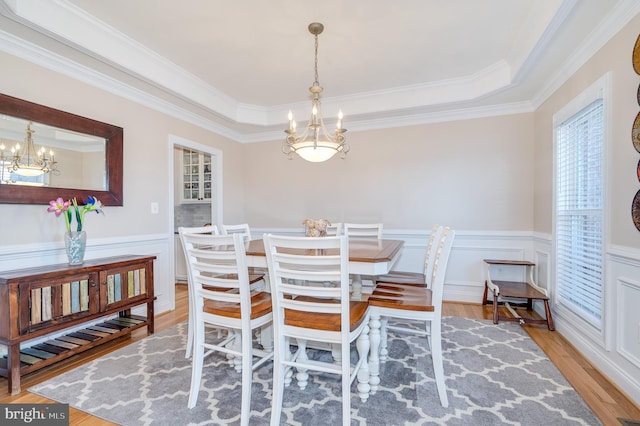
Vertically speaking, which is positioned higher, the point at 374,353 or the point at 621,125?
the point at 621,125

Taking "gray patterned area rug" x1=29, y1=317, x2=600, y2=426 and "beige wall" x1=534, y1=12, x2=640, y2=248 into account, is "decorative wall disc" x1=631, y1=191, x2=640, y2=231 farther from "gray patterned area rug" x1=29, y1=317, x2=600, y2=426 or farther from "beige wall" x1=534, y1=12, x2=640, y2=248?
"gray patterned area rug" x1=29, y1=317, x2=600, y2=426

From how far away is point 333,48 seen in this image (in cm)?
276

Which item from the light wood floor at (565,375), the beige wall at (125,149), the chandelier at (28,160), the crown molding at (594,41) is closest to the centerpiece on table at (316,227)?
the light wood floor at (565,375)

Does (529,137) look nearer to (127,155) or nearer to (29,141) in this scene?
(127,155)

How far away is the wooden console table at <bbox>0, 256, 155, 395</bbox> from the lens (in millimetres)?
1885

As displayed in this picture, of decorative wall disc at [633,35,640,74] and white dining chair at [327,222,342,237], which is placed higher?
decorative wall disc at [633,35,640,74]

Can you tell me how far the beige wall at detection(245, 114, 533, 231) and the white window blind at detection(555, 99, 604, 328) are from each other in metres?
0.74

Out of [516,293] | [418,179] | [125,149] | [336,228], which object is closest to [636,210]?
[516,293]

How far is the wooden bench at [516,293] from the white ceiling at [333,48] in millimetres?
1833

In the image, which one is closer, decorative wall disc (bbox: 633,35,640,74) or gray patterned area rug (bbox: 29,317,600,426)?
gray patterned area rug (bbox: 29,317,600,426)

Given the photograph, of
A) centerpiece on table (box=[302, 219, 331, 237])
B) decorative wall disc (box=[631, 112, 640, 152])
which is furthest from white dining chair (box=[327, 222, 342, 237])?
decorative wall disc (box=[631, 112, 640, 152])

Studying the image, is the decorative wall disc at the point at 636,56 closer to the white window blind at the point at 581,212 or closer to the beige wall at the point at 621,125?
the beige wall at the point at 621,125

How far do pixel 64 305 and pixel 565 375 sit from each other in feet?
11.6

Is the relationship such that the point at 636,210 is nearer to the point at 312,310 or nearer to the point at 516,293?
the point at 516,293
